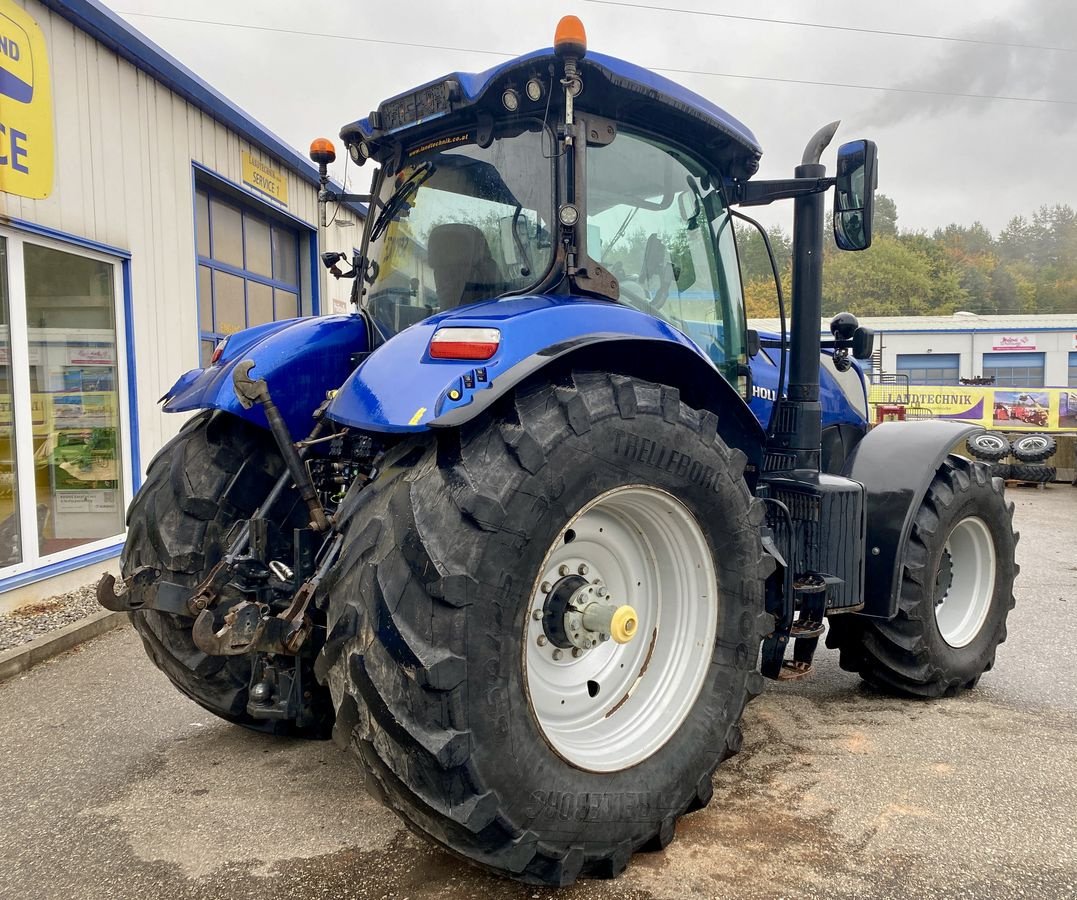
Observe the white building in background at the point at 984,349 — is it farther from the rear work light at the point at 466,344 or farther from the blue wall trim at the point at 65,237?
the rear work light at the point at 466,344

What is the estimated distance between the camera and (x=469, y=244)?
9.79ft

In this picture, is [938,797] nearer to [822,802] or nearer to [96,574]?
[822,802]

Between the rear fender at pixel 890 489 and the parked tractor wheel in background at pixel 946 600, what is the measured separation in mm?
116

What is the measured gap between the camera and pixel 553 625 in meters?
2.50

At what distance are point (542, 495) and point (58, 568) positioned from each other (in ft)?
16.2

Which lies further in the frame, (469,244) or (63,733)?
(63,733)

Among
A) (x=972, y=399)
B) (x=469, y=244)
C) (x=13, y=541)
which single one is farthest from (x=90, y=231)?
(x=972, y=399)

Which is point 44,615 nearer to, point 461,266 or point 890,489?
point 461,266

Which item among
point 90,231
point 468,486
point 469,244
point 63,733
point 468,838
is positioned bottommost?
point 63,733

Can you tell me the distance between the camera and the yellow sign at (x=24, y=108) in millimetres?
5316

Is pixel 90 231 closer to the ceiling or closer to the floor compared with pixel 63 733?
closer to the ceiling

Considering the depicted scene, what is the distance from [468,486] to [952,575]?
319cm

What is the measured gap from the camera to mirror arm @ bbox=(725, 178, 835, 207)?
11.6ft

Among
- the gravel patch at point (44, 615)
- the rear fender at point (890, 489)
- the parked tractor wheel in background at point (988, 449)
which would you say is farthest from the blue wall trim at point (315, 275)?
the parked tractor wheel in background at point (988, 449)
